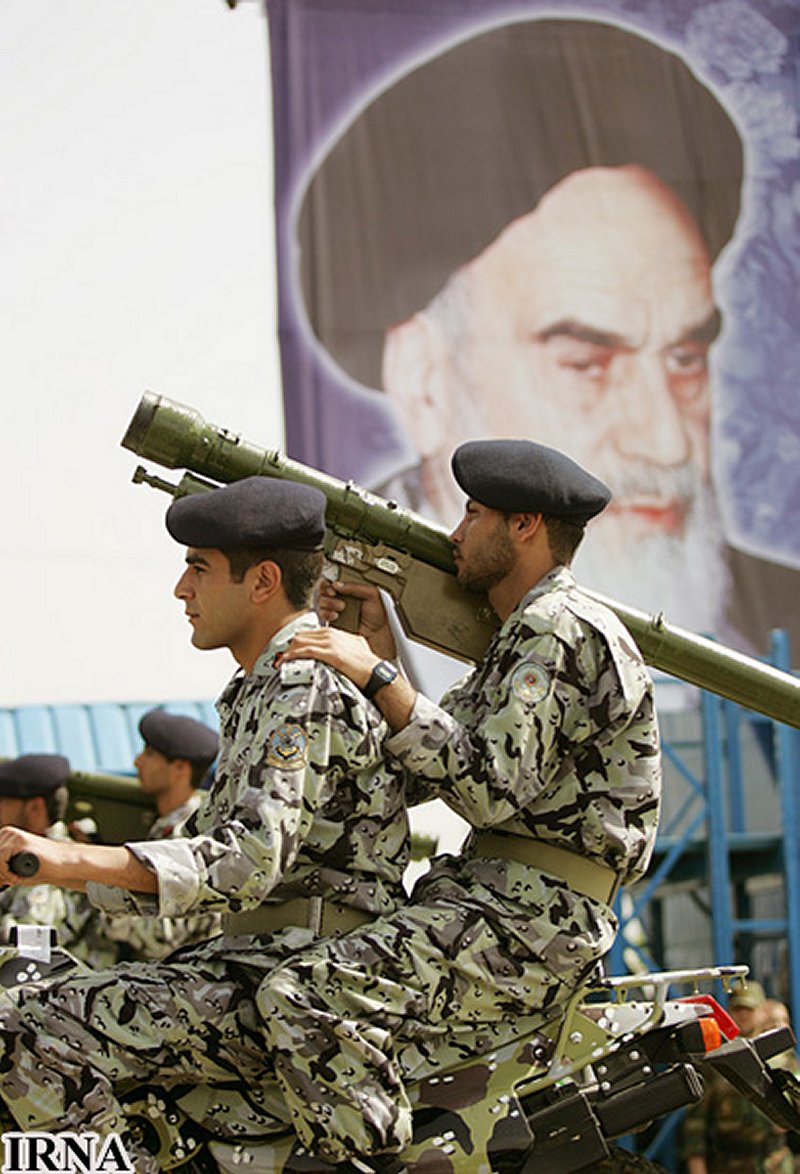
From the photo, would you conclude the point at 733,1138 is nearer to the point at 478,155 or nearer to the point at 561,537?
the point at 561,537

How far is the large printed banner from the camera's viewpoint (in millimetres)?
16406

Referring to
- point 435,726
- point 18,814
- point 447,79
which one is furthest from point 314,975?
point 447,79

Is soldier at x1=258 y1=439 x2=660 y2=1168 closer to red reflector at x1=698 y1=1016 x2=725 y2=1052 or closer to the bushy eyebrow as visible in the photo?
red reflector at x1=698 y1=1016 x2=725 y2=1052

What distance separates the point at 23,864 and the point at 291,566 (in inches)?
42.8

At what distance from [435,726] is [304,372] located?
1177 cm

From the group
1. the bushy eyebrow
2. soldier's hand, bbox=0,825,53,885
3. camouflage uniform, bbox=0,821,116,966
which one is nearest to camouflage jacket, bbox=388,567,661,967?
soldier's hand, bbox=0,825,53,885

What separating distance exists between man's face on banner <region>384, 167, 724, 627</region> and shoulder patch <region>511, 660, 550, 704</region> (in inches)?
447

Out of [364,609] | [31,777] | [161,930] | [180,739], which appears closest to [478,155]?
[180,739]

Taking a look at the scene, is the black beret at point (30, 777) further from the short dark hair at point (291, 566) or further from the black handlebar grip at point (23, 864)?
the black handlebar grip at point (23, 864)

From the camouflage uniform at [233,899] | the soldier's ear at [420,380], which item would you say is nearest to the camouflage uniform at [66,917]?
the camouflage uniform at [233,899]

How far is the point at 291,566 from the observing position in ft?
16.1

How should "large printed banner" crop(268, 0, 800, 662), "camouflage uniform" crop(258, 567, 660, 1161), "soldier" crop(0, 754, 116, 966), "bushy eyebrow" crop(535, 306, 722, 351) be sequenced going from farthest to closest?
"bushy eyebrow" crop(535, 306, 722, 351)
"large printed banner" crop(268, 0, 800, 662)
"soldier" crop(0, 754, 116, 966)
"camouflage uniform" crop(258, 567, 660, 1161)

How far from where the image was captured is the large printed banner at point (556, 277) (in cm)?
1641

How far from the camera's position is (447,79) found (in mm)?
16969
